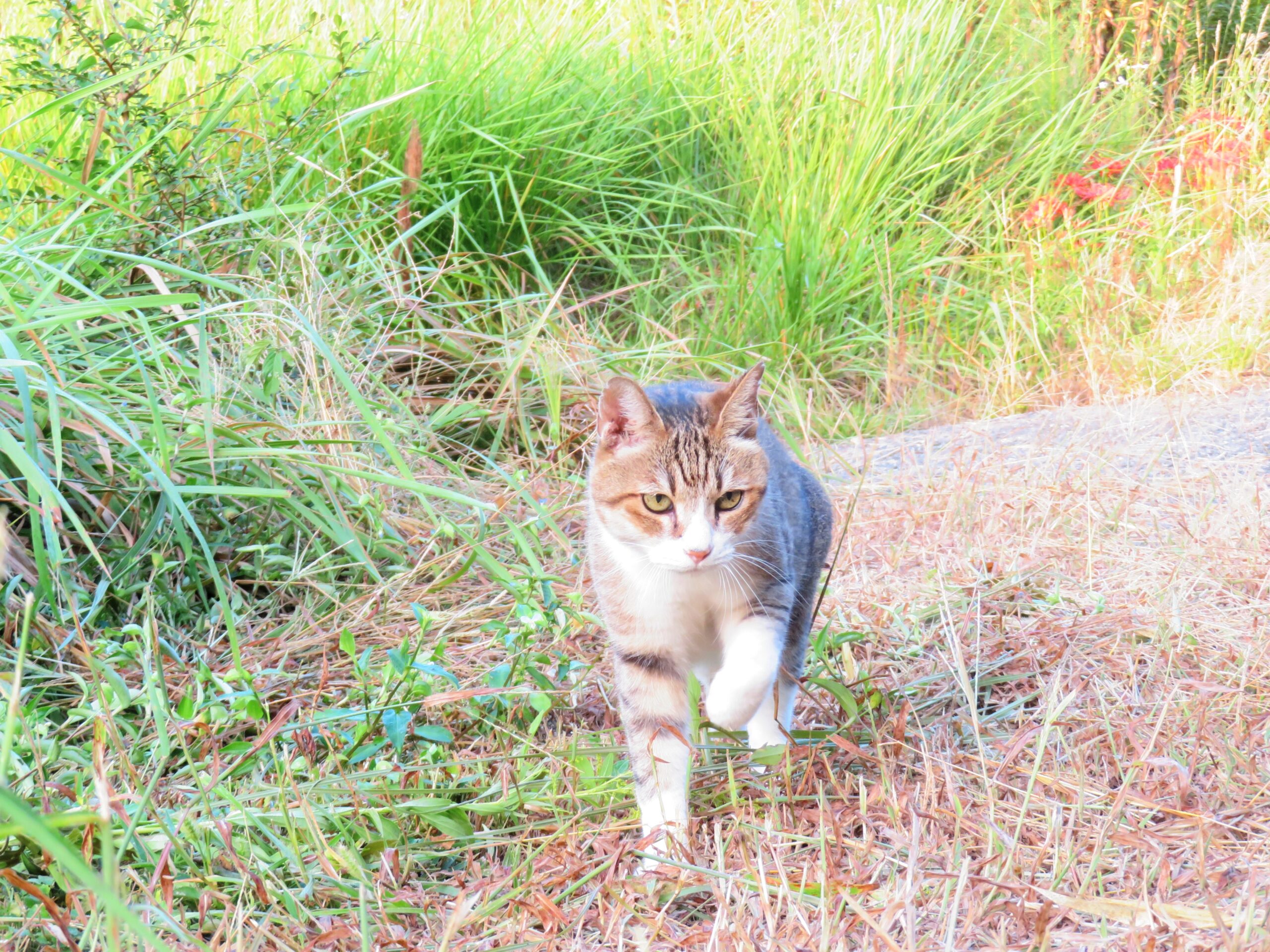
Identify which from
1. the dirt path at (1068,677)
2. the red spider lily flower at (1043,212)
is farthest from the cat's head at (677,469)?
the red spider lily flower at (1043,212)

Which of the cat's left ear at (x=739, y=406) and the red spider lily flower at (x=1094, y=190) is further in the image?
the red spider lily flower at (x=1094, y=190)

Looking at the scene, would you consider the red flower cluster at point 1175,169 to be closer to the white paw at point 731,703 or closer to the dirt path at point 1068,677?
the dirt path at point 1068,677

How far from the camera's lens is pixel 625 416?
7.12ft

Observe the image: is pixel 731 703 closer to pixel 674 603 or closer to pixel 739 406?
pixel 674 603

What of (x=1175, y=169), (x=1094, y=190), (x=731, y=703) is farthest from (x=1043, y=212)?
(x=731, y=703)

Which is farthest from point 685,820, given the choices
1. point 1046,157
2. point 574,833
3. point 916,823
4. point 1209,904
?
point 1046,157

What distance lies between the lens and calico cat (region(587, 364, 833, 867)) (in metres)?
1.92

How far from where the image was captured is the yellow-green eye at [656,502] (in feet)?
6.89

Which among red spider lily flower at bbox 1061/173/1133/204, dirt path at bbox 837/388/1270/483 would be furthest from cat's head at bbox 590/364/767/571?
red spider lily flower at bbox 1061/173/1133/204

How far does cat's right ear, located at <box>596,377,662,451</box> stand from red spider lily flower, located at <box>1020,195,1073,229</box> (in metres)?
3.60

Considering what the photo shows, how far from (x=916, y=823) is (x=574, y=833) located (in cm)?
58

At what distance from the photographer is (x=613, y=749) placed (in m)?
2.09

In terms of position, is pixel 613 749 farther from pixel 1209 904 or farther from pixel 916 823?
pixel 1209 904

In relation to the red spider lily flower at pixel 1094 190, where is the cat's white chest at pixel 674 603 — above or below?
above
